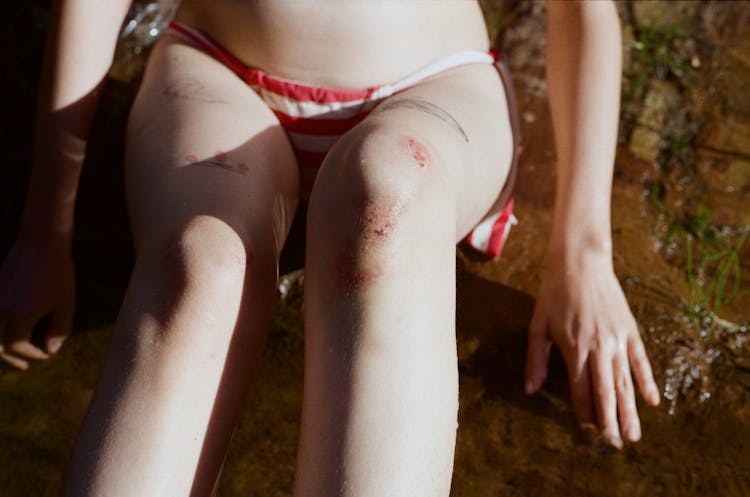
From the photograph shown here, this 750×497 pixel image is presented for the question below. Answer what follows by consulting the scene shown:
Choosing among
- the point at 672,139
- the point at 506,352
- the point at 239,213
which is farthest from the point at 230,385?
the point at 672,139

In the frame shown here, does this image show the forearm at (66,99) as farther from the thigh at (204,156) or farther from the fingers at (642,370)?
the fingers at (642,370)

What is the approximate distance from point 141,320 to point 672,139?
1672 millimetres

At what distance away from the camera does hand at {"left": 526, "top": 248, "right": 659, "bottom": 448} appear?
145 cm

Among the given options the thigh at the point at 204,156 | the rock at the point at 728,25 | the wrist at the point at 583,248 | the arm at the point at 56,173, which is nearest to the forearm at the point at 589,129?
the wrist at the point at 583,248

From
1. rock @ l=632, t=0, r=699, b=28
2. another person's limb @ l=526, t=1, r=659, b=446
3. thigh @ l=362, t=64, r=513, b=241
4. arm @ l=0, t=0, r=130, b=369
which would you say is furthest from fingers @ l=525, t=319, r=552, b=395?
rock @ l=632, t=0, r=699, b=28

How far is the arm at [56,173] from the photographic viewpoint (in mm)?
1472

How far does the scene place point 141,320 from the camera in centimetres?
112

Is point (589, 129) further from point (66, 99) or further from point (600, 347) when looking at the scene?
point (66, 99)

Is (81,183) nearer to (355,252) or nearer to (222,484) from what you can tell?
(222,484)

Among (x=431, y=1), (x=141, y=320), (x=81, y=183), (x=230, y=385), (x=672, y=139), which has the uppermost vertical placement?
(x=431, y=1)

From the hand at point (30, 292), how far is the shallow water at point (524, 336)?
0.15 ft

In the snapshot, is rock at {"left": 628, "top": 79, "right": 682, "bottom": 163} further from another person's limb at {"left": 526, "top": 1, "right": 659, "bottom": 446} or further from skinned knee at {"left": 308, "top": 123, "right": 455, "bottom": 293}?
skinned knee at {"left": 308, "top": 123, "right": 455, "bottom": 293}

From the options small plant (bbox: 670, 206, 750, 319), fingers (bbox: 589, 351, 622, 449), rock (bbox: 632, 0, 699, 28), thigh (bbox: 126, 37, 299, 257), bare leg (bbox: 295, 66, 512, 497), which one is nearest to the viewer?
bare leg (bbox: 295, 66, 512, 497)

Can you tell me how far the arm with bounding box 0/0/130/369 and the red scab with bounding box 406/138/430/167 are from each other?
27.7 inches
